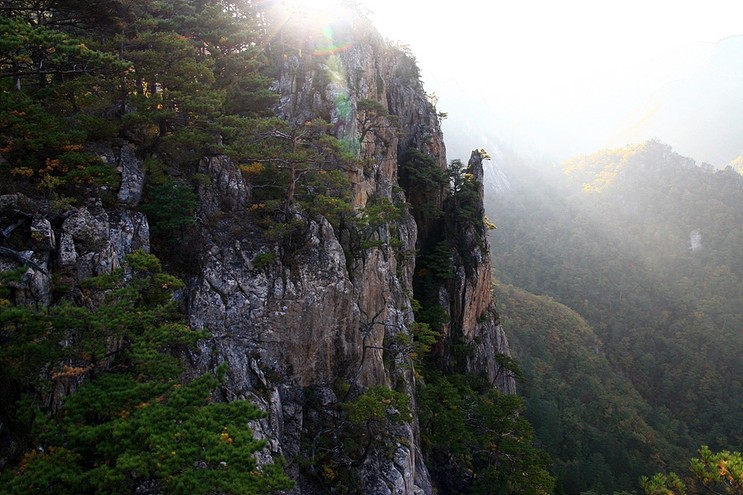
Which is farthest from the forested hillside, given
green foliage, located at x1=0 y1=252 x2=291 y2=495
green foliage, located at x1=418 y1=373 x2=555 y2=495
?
green foliage, located at x1=0 y1=252 x2=291 y2=495

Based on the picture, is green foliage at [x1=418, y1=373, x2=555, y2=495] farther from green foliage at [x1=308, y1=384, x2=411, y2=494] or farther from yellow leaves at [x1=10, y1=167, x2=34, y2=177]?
yellow leaves at [x1=10, y1=167, x2=34, y2=177]

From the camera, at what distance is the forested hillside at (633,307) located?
45.7m

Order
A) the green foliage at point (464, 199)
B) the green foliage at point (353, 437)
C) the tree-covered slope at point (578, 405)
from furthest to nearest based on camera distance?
the tree-covered slope at point (578, 405), the green foliage at point (464, 199), the green foliage at point (353, 437)

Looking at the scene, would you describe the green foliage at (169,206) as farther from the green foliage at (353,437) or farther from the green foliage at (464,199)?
the green foliage at (464,199)

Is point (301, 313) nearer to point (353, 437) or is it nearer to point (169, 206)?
point (353, 437)

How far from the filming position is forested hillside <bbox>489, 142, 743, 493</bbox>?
4569cm

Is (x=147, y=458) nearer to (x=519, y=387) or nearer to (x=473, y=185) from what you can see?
(x=473, y=185)

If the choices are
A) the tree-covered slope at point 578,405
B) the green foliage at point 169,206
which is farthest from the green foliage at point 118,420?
the tree-covered slope at point 578,405

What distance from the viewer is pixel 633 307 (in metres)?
73.7

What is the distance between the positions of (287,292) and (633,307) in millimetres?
77512

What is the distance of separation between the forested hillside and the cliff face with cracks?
98.1 feet

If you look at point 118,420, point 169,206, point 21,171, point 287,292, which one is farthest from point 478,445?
point 21,171

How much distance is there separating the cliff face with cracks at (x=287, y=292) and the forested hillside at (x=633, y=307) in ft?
98.1

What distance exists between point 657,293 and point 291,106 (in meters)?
78.2
